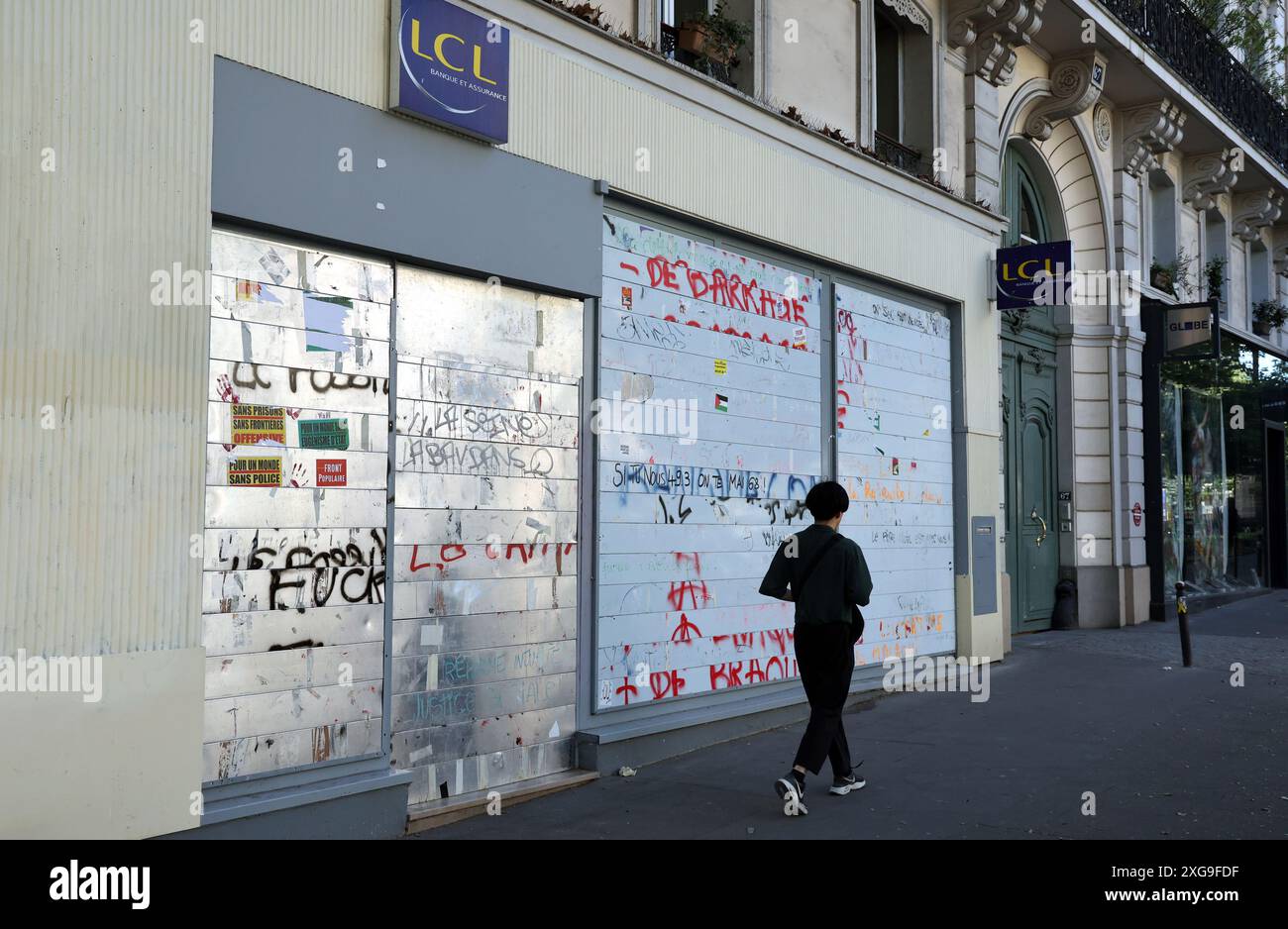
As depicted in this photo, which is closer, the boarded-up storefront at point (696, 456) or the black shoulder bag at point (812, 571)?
the black shoulder bag at point (812, 571)

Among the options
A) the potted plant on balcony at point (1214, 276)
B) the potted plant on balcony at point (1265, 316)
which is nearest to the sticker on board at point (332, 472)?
the potted plant on balcony at point (1214, 276)

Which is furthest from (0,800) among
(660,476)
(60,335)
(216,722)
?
(660,476)

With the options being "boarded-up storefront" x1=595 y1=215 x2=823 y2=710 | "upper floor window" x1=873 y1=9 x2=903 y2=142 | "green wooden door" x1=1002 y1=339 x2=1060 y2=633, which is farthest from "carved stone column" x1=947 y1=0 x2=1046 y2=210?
"boarded-up storefront" x1=595 y1=215 x2=823 y2=710

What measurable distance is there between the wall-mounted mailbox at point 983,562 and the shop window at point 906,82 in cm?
350

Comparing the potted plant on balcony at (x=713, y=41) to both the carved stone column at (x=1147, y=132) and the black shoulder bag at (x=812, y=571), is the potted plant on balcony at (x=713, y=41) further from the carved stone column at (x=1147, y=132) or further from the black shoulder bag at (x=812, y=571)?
the carved stone column at (x=1147, y=132)

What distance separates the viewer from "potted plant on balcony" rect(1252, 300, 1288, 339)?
21469 millimetres

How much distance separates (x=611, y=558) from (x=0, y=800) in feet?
12.5

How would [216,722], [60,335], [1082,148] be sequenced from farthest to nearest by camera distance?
[1082,148], [216,722], [60,335]

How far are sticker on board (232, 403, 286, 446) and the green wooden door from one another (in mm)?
9849

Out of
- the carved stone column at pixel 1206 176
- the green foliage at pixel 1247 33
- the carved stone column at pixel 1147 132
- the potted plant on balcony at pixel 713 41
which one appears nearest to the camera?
the potted plant on balcony at pixel 713 41

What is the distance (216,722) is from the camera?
5.30 meters

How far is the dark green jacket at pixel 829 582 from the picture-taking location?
6.12m

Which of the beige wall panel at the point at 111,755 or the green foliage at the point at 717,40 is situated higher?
the green foliage at the point at 717,40
